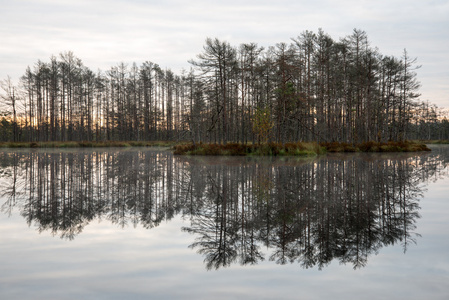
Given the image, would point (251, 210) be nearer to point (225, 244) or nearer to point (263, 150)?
point (225, 244)

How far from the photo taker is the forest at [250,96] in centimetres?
3588

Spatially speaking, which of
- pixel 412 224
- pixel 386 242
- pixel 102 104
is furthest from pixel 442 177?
pixel 102 104

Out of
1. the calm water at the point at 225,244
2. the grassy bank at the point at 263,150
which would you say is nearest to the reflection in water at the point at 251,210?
the calm water at the point at 225,244

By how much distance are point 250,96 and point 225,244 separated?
55371 mm

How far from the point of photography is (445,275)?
12.8 feet

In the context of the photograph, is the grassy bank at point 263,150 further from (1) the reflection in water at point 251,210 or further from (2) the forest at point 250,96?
(1) the reflection in water at point 251,210

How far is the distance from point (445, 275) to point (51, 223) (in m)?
6.31

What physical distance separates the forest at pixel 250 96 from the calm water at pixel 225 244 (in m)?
23.9

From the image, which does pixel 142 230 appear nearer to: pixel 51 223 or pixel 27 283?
pixel 51 223

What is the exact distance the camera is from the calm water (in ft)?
11.8

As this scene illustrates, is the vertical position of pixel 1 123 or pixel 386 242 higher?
pixel 1 123

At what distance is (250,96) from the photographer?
59.4m

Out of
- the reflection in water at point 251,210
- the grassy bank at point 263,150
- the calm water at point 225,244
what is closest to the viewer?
the calm water at point 225,244

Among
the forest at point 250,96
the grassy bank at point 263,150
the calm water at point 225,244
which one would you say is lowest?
the calm water at point 225,244
